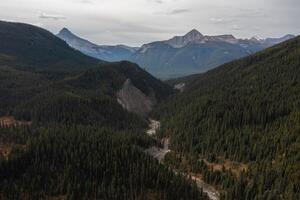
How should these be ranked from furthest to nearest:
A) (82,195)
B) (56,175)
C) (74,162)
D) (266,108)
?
(266,108) < (74,162) < (56,175) < (82,195)

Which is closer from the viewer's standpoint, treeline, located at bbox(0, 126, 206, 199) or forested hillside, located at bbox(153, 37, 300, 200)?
treeline, located at bbox(0, 126, 206, 199)

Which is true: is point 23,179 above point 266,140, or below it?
below

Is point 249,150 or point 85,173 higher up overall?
point 249,150

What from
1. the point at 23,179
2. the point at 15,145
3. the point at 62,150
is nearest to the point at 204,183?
the point at 62,150

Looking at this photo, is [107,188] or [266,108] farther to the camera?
[266,108]

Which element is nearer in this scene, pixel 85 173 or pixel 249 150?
pixel 85 173

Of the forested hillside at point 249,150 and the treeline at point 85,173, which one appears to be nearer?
the treeline at point 85,173

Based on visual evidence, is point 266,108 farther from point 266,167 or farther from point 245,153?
point 266,167

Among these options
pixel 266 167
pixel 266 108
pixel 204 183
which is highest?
pixel 266 108

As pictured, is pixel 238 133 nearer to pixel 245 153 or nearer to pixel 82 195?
pixel 245 153

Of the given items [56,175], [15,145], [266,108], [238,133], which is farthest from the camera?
[266,108]

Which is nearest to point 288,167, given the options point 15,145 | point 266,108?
point 266,108
